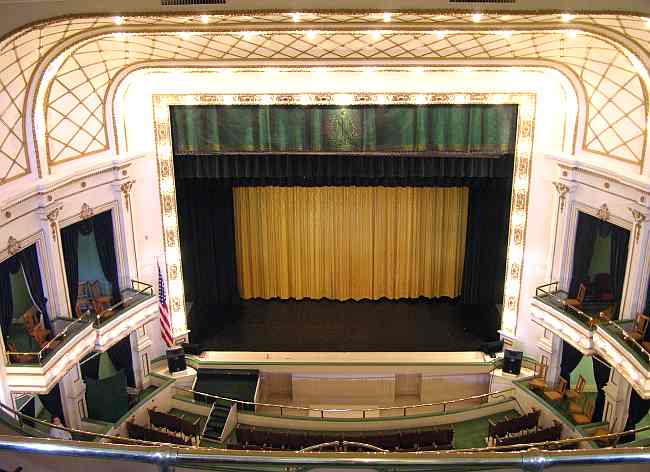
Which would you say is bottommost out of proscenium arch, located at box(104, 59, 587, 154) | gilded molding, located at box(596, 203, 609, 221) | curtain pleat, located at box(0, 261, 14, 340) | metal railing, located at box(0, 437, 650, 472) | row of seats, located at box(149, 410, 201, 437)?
row of seats, located at box(149, 410, 201, 437)

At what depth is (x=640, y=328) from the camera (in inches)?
469

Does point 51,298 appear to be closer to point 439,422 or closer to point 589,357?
point 439,422

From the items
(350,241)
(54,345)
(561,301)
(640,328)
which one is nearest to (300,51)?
(350,241)

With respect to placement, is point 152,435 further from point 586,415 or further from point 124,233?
point 586,415

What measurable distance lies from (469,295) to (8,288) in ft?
41.7

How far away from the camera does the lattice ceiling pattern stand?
10.2 metres

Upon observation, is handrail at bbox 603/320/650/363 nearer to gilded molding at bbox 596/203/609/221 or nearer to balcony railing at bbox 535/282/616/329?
balcony railing at bbox 535/282/616/329

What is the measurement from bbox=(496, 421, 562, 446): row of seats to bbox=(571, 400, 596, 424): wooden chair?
415 mm

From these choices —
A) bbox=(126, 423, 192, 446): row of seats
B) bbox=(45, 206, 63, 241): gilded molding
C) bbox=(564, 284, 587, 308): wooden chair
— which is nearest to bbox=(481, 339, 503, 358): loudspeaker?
bbox=(564, 284, 587, 308): wooden chair

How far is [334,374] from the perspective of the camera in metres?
15.8

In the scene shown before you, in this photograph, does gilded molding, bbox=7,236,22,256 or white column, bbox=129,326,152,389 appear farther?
white column, bbox=129,326,152,389

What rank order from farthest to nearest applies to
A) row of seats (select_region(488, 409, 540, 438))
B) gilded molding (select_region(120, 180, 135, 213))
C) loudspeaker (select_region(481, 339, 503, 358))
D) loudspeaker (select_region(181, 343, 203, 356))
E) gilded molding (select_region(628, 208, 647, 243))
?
loudspeaker (select_region(181, 343, 203, 356))
loudspeaker (select_region(481, 339, 503, 358))
gilded molding (select_region(120, 180, 135, 213))
row of seats (select_region(488, 409, 540, 438))
gilded molding (select_region(628, 208, 647, 243))

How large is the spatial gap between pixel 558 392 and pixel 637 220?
474 cm

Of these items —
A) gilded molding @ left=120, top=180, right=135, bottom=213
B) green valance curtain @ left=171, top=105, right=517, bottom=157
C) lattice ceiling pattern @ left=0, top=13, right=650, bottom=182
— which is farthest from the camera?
green valance curtain @ left=171, top=105, right=517, bottom=157
